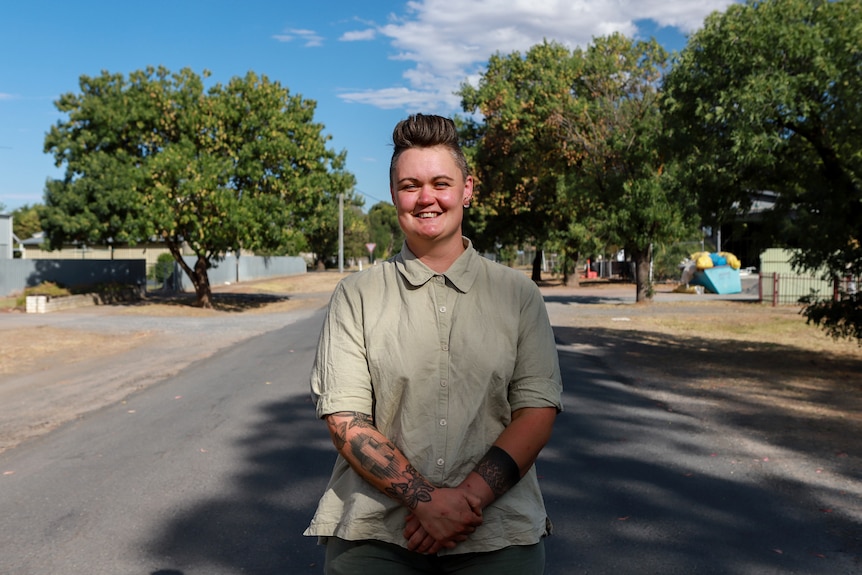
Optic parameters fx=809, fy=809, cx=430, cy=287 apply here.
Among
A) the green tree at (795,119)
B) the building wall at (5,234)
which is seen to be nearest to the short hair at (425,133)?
the green tree at (795,119)

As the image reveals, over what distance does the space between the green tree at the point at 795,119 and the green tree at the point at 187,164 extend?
16.4 metres

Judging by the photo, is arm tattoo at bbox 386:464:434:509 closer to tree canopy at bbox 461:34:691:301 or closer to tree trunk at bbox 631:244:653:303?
tree canopy at bbox 461:34:691:301

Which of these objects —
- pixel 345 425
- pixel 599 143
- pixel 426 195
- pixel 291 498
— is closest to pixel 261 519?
pixel 291 498

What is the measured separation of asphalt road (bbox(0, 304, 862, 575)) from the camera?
457 cm

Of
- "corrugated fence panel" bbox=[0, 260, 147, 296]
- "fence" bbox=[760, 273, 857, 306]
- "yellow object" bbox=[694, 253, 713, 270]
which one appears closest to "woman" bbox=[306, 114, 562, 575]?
"fence" bbox=[760, 273, 857, 306]

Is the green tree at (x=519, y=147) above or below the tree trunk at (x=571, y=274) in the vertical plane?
above

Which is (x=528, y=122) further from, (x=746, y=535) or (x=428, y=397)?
(x=428, y=397)

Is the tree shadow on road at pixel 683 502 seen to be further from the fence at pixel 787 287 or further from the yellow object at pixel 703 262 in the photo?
the yellow object at pixel 703 262

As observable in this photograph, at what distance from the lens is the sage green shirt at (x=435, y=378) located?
216 centimetres

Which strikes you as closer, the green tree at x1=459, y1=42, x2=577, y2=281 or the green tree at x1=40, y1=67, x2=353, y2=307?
the green tree at x1=40, y1=67, x2=353, y2=307

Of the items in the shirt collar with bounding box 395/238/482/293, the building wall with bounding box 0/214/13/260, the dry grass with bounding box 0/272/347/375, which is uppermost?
the building wall with bounding box 0/214/13/260

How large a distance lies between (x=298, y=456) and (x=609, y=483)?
264 cm

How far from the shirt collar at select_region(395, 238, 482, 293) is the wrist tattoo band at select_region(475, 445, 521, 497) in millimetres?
463

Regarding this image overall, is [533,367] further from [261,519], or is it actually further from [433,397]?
[261,519]
